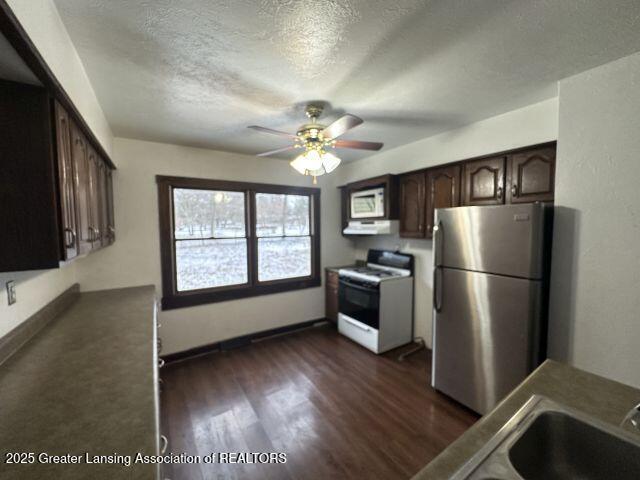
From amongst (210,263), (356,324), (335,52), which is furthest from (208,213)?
(335,52)

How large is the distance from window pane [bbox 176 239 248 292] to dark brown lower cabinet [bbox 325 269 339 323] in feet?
4.02

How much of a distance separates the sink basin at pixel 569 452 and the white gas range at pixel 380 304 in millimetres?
2200

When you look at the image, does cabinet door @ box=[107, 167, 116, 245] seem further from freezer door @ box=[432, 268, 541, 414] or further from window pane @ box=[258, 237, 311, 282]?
freezer door @ box=[432, 268, 541, 414]

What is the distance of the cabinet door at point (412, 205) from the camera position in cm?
302

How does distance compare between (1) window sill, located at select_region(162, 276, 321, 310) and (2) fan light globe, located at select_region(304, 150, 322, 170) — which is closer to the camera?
(2) fan light globe, located at select_region(304, 150, 322, 170)

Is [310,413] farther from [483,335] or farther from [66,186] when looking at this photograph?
[66,186]

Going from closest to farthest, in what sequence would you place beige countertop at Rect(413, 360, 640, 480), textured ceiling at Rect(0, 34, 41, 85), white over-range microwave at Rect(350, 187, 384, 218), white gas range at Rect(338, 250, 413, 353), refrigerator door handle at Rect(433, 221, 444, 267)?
1. beige countertop at Rect(413, 360, 640, 480)
2. textured ceiling at Rect(0, 34, 41, 85)
3. refrigerator door handle at Rect(433, 221, 444, 267)
4. white gas range at Rect(338, 250, 413, 353)
5. white over-range microwave at Rect(350, 187, 384, 218)

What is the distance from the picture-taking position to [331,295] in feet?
13.1

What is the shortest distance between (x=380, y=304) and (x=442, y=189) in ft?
4.70

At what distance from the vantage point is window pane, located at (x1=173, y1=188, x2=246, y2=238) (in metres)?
3.16

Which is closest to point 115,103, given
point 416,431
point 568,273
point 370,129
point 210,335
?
point 370,129

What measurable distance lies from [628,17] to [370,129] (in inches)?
67.9

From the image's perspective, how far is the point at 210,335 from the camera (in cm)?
328

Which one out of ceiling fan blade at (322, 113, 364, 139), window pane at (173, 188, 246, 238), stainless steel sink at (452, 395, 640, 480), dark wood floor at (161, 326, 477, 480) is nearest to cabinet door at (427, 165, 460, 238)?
ceiling fan blade at (322, 113, 364, 139)
